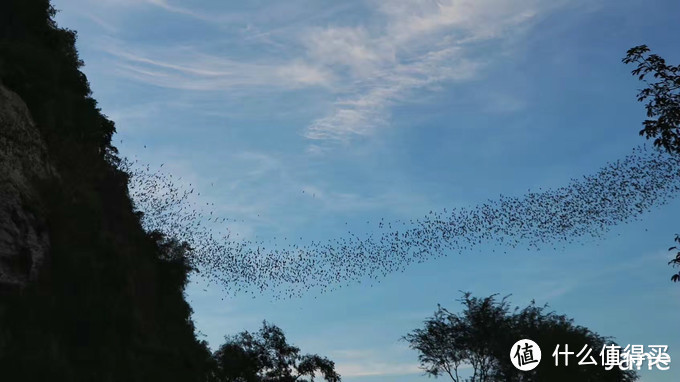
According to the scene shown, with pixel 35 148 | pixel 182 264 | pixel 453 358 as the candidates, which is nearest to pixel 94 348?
pixel 35 148

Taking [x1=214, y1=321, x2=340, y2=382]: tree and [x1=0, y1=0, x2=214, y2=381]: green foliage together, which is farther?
[x1=214, y1=321, x2=340, y2=382]: tree

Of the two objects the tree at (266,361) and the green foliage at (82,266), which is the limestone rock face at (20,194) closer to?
the green foliage at (82,266)

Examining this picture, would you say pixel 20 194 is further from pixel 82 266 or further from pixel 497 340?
pixel 497 340

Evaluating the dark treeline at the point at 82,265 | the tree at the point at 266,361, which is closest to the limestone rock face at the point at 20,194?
the dark treeline at the point at 82,265

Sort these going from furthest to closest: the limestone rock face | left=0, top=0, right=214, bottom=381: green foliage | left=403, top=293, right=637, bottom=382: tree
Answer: left=403, top=293, right=637, bottom=382: tree, left=0, top=0, right=214, bottom=381: green foliage, the limestone rock face

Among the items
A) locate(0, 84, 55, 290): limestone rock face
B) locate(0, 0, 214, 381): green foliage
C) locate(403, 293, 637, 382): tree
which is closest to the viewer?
locate(0, 84, 55, 290): limestone rock face

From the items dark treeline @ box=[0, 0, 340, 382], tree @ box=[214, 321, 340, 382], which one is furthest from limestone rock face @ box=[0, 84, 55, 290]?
tree @ box=[214, 321, 340, 382]

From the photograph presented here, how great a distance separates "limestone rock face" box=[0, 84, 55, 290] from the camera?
28141 millimetres

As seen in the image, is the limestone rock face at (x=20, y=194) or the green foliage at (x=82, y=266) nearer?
the limestone rock face at (x=20, y=194)

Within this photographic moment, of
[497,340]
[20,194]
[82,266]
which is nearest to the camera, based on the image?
[20,194]

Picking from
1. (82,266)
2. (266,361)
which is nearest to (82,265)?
(82,266)

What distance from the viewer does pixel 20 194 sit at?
30.3m

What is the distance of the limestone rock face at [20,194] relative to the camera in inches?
1108

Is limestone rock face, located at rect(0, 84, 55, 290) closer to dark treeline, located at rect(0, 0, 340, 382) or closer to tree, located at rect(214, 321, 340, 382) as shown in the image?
dark treeline, located at rect(0, 0, 340, 382)
